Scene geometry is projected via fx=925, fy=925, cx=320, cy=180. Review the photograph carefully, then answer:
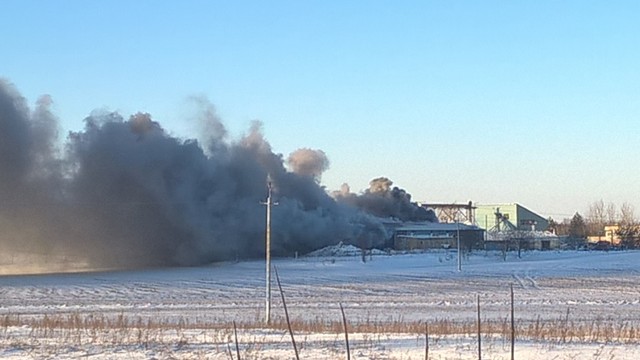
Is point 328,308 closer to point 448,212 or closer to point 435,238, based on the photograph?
point 435,238

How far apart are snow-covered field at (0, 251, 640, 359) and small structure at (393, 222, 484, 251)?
107 feet

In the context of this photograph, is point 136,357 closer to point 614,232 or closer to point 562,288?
point 562,288

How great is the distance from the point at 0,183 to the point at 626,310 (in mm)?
64821

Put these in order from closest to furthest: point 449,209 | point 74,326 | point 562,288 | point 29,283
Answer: point 74,326 → point 562,288 → point 29,283 → point 449,209

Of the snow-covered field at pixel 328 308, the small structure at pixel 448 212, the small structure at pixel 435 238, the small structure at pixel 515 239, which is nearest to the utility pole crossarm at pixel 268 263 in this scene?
the snow-covered field at pixel 328 308

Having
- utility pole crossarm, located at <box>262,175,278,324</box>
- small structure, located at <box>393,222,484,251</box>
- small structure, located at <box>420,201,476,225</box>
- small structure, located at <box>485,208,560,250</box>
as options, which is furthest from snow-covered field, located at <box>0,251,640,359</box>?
small structure, located at <box>420,201,476,225</box>

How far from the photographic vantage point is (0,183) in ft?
274

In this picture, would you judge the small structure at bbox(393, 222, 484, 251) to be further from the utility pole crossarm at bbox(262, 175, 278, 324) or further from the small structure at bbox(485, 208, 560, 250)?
the utility pole crossarm at bbox(262, 175, 278, 324)

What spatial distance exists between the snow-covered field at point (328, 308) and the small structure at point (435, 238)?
1279 inches

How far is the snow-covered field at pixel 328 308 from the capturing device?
16594 mm

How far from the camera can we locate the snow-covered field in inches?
653

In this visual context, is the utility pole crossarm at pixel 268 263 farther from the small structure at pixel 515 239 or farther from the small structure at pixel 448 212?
the small structure at pixel 448 212

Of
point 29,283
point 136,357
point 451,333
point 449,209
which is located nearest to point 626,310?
point 451,333

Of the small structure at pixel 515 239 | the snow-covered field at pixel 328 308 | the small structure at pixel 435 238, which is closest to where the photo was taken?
the snow-covered field at pixel 328 308
